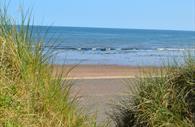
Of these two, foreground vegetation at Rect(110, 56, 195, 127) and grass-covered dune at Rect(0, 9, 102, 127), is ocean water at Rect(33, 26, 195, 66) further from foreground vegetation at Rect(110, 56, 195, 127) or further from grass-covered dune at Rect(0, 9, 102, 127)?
foreground vegetation at Rect(110, 56, 195, 127)

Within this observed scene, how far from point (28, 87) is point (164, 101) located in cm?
180

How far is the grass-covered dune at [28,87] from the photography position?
5391 millimetres

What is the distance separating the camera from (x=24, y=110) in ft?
17.8

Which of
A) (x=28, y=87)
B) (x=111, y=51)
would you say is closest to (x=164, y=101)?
(x=28, y=87)

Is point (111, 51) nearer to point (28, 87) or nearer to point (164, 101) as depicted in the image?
point (164, 101)

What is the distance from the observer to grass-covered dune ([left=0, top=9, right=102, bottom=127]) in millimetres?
5391

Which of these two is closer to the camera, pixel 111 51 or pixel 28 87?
pixel 28 87

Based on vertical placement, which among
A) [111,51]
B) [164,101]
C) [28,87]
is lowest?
[111,51]

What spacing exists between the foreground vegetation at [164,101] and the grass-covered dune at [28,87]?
0.93 m

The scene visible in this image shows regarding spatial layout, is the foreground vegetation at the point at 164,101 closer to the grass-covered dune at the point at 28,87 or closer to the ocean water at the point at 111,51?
the ocean water at the point at 111,51

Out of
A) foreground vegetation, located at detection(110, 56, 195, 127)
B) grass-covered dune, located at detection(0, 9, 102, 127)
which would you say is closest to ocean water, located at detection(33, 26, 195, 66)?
grass-covered dune, located at detection(0, 9, 102, 127)

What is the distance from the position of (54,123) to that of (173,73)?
1.99 metres

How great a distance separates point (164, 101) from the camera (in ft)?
21.7

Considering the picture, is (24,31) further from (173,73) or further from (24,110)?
(173,73)
